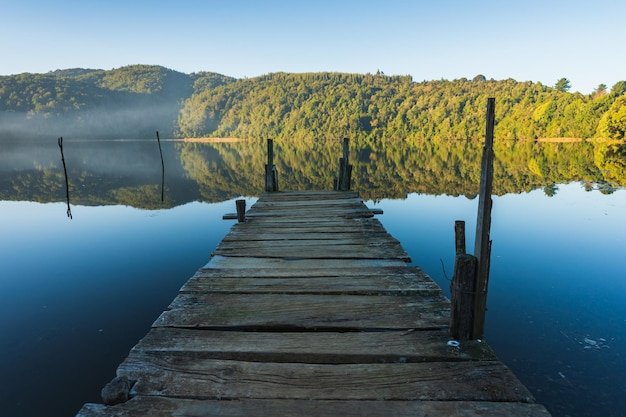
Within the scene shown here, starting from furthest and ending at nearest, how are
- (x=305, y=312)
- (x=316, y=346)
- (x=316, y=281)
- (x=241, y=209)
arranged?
(x=241, y=209)
(x=316, y=281)
(x=305, y=312)
(x=316, y=346)

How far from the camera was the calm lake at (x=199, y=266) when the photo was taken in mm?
5133

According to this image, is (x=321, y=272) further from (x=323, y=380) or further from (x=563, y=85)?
(x=563, y=85)

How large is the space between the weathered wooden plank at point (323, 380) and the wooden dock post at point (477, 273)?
1.23ft

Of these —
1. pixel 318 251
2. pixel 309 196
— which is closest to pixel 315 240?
pixel 318 251

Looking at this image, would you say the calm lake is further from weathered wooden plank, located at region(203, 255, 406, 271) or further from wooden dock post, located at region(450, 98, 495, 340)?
wooden dock post, located at region(450, 98, 495, 340)

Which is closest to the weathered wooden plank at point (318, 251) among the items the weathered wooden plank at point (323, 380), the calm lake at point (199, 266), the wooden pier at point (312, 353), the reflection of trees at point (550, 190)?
the wooden pier at point (312, 353)

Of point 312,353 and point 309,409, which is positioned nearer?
point 309,409

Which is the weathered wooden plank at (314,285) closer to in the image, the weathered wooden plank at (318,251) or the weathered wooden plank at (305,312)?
the weathered wooden plank at (305,312)

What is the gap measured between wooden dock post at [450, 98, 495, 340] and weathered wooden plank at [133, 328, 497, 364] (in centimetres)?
19

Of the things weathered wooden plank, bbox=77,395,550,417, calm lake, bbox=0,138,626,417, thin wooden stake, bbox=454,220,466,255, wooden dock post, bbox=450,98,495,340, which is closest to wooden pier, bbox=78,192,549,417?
weathered wooden plank, bbox=77,395,550,417

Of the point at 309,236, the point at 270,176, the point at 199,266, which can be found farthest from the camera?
the point at 270,176

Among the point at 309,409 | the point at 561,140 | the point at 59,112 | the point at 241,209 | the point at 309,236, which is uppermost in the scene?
the point at 59,112

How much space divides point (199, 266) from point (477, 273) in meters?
8.11

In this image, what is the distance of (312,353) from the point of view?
3463 mm
